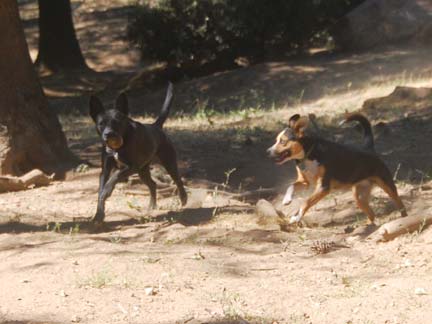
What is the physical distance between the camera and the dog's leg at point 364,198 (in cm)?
822

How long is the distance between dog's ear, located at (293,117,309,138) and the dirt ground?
88cm

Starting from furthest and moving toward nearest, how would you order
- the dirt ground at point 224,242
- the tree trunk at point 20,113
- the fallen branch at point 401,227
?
the tree trunk at point 20,113 < the fallen branch at point 401,227 < the dirt ground at point 224,242

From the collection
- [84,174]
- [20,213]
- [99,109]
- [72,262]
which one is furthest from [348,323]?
[84,174]

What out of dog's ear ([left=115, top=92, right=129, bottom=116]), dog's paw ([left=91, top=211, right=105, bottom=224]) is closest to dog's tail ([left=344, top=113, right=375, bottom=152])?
dog's ear ([left=115, top=92, right=129, bottom=116])

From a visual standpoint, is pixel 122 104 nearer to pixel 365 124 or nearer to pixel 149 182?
pixel 149 182

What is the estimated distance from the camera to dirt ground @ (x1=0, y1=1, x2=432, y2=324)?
5.75m

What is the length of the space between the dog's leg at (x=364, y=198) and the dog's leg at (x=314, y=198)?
1.76 feet

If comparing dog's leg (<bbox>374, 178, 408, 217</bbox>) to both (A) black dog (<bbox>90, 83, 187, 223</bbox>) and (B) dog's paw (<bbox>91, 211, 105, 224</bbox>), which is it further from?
(B) dog's paw (<bbox>91, 211, 105, 224</bbox>)

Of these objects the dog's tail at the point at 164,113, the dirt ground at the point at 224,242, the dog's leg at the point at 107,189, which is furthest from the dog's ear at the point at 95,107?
the dirt ground at the point at 224,242

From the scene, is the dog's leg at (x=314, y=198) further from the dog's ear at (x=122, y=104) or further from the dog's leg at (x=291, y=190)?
the dog's ear at (x=122, y=104)

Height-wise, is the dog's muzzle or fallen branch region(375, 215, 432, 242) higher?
the dog's muzzle

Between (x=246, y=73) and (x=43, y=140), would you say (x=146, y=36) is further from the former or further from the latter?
(x=43, y=140)

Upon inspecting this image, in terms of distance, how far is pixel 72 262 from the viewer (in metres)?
6.66

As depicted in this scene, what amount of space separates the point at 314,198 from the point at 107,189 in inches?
75.1
